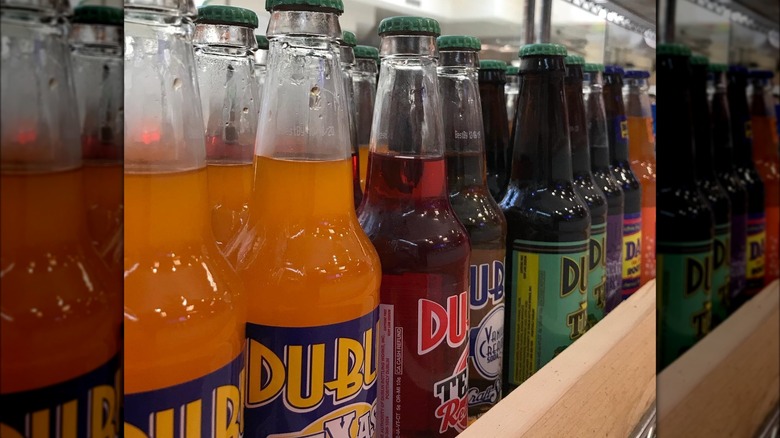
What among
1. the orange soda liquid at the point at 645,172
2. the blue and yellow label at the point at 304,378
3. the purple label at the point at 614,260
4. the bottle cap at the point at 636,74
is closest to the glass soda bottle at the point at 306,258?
the blue and yellow label at the point at 304,378

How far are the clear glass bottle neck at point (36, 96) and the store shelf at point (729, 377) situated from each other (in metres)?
0.30

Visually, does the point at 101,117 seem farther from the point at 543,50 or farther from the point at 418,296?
the point at 543,50

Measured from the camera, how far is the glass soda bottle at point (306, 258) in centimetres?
45

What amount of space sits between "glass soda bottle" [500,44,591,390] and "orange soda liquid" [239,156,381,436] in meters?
0.30

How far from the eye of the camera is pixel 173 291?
37 centimetres

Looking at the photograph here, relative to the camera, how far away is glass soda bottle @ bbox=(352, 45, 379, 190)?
28.4 inches

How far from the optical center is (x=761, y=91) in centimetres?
37

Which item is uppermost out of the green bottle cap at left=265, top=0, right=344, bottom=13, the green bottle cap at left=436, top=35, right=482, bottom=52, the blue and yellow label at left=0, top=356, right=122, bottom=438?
the green bottle cap at left=436, top=35, right=482, bottom=52

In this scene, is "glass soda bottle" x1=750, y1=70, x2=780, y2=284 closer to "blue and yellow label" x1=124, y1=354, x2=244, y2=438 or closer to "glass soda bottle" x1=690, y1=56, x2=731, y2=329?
"glass soda bottle" x1=690, y1=56, x2=731, y2=329

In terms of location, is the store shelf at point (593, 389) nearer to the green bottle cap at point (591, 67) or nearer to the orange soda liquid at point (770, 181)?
the orange soda liquid at point (770, 181)

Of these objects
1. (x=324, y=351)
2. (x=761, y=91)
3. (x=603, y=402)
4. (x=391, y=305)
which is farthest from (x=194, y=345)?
(x=603, y=402)

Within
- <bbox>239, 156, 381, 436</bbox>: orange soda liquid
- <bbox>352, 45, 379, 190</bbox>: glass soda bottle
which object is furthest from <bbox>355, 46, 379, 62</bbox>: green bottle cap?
<bbox>239, 156, 381, 436</bbox>: orange soda liquid

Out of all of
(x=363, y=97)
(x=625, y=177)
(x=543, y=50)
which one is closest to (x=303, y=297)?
(x=363, y=97)

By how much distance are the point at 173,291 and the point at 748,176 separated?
365mm
